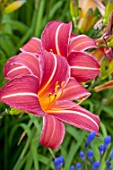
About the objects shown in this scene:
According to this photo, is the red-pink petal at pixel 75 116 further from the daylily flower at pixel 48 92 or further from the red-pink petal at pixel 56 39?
the red-pink petal at pixel 56 39

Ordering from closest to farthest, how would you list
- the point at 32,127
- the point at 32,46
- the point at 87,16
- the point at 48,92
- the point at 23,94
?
the point at 23,94
the point at 48,92
the point at 32,46
the point at 87,16
the point at 32,127

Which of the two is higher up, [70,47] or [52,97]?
[70,47]

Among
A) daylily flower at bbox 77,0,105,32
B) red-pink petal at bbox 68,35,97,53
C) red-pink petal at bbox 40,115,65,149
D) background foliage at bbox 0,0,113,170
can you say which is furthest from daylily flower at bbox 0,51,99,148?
background foliage at bbox 0,0,113,170

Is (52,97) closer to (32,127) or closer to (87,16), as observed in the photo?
(87,16)

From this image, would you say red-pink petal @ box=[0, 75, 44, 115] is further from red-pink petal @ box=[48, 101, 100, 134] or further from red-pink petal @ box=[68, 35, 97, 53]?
red-pink petal @ box=[68, 35, 97, 53]

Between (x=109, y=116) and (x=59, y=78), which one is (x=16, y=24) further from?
(x=59, y=78)

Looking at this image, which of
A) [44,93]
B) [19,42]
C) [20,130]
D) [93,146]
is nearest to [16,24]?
[19,42]

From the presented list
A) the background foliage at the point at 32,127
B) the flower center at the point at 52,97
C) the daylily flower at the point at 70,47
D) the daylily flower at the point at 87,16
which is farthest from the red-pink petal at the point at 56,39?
the background foliage at the point at 32,127

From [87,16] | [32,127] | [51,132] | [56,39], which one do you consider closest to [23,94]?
[51,132]
